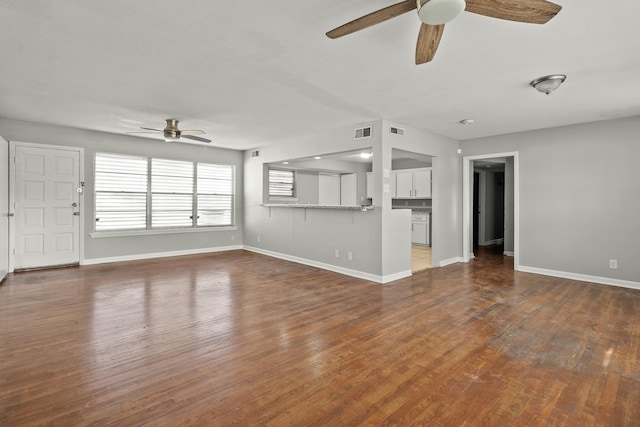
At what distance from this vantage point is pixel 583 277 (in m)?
4.95

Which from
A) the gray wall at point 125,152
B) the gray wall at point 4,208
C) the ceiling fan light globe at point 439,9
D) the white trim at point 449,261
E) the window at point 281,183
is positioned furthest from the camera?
the window at point 281,183

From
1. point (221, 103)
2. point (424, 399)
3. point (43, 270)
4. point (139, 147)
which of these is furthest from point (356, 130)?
point (43, 270)

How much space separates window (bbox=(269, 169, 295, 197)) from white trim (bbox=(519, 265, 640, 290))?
545 cm

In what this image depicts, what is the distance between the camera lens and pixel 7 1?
206cm

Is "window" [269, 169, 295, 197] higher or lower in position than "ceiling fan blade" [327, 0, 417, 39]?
lower

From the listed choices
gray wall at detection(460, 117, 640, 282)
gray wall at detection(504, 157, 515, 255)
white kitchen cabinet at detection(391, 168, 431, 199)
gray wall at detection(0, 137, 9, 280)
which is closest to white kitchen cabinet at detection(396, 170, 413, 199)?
white kitchen cabinet at detection(391, 168, 431, 199)

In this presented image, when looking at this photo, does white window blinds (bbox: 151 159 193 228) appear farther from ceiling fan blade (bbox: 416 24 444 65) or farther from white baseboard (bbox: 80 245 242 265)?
ceiling fan blade (bbox: 416 24 444 65)

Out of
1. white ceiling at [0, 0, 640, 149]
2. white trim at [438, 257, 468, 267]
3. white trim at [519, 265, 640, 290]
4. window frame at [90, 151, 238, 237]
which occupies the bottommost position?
white trim at [519, 265, 640, 290]

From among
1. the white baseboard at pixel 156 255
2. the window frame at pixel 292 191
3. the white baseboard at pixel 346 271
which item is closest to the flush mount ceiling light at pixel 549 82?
the white baseboard at pixel 346 271

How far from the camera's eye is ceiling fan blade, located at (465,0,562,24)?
5.52 feet

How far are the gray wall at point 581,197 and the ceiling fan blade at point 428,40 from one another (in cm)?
426

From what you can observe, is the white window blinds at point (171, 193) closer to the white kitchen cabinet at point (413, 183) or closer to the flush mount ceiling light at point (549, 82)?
the white kitchen cabinet at point (413, 183)

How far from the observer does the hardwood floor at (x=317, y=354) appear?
6.10ft

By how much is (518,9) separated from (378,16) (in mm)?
756
